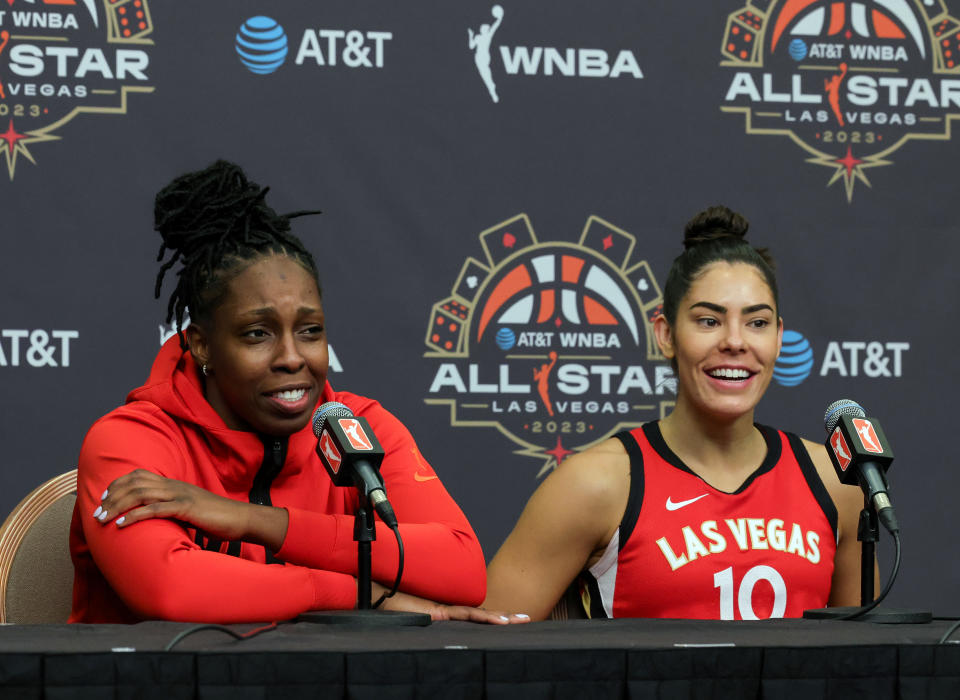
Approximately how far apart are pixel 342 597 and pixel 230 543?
247mm

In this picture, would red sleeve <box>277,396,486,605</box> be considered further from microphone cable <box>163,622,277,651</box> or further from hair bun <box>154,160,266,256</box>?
hair bun <box>154,160,266,256</box>

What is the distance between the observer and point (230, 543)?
192 centimetres

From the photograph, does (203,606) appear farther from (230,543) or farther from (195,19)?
(195,19)

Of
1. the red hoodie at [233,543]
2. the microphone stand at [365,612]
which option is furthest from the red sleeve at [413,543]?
the microphone stand at [365,612]

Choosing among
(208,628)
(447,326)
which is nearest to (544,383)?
(447,326)

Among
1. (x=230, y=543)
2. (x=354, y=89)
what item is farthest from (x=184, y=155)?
(x=230, y=543)

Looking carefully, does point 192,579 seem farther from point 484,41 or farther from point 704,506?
point 484,41

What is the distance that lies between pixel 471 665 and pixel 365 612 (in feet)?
1.01

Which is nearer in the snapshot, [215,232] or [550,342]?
[215,232]

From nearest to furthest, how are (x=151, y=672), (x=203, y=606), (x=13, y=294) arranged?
(x=151, y=672) → (x=203, y=606) → (x=13, y=294)

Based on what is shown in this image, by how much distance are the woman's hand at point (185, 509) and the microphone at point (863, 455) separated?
82 centimetres

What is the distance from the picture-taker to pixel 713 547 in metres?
2.18

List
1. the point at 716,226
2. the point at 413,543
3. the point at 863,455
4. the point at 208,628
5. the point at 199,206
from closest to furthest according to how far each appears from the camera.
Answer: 1. the point at 208,628
2. the point at 863,455
3. the point at 413,543
4. the point at 199,206
5. the point at 716,226

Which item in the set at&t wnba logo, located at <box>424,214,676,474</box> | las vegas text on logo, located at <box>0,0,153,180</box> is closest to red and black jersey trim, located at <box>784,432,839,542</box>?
at&t wnba logo, located at <box>424,214,676,474</box>
